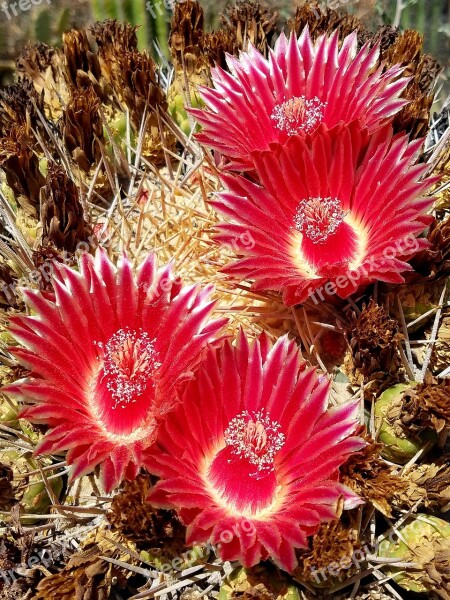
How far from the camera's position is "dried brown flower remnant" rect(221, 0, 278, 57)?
1.86 metres

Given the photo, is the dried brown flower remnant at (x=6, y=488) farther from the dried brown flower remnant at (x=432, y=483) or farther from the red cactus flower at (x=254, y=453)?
the dried brown flower remnant at (x=432, y=483)

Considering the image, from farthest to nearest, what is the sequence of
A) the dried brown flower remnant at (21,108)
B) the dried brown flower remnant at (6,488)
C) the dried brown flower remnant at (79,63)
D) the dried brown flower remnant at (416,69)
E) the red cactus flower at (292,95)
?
the dried brown flower remnant at (79,63) → the dried brown flower remnant at (21,108) → the dried brown flower remnant at (416,69) → the red cactus flower at (292,95) → the dried brown flower remnant at (6,488)

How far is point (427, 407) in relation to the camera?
114 cm

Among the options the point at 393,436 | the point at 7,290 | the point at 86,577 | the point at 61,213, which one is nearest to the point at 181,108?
the point at 61,213

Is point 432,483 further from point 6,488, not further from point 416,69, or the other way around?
point 416,69

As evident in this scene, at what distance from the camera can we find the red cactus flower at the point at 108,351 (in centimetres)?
112

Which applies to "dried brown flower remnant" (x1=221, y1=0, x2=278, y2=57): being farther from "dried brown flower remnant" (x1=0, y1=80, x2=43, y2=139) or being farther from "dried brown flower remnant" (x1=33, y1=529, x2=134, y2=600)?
"dried brown flower remnant" (x1=33, y1=529, x2=134, y2=600)

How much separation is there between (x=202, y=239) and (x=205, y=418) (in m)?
0.46

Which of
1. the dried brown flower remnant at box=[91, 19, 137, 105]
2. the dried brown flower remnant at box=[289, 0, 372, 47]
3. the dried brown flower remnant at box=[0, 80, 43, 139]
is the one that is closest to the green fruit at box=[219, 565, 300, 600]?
the dried brown flower remnant at box=[0, 80, 43, 139]

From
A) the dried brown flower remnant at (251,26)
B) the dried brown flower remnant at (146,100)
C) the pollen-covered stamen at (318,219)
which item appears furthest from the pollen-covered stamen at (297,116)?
the dried brown flower remnant at (251,26)

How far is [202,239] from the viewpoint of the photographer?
1.50 meters

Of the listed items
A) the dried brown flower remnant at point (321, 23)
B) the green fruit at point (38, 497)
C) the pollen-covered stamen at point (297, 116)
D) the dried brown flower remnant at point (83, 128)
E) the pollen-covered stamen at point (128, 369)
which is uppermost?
the dried brown flower remnant at point (321, 23)

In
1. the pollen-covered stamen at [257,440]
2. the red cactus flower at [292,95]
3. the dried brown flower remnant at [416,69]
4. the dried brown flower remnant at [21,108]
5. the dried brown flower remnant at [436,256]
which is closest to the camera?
the pollen-covered stamen at [257,440]

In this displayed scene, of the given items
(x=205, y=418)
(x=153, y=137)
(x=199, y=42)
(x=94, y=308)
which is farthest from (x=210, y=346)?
(x=199, y=42)
